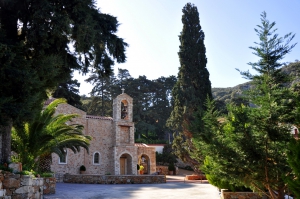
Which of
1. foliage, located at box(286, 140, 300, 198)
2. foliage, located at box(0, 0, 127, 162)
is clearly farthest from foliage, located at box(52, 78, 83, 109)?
foliage, located at box(286, 140, 300, 198)

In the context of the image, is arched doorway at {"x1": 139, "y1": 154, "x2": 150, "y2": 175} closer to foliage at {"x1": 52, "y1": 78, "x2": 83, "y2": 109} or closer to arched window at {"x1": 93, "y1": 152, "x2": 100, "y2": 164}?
arched window at {"x1": 93, "y1": 152, "x2": 100, "y2": 164}

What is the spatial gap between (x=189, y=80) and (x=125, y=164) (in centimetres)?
1035

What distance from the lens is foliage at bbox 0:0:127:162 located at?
883cm

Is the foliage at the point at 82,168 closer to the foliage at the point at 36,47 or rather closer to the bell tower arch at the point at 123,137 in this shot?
the bell tower arch at the point at 123,137

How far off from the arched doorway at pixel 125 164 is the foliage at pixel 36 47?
18469mm

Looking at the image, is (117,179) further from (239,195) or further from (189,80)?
(239,195)

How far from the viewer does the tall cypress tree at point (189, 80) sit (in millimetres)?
24859

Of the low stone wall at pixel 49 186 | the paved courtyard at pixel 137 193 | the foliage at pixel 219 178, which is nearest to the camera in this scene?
the foliage at pixel 219 178

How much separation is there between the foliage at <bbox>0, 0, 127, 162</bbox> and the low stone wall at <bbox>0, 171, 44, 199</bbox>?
1330 millimetres

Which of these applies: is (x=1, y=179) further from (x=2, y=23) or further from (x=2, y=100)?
(x=2, y=23)

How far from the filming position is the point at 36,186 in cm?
970

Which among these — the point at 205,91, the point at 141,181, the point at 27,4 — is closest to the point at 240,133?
the point at 27,4

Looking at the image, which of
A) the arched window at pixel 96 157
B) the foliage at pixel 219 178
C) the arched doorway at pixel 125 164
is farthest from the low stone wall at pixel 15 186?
the arched doorway at pixel 125 164

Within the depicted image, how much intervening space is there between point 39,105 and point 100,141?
1822 cm
